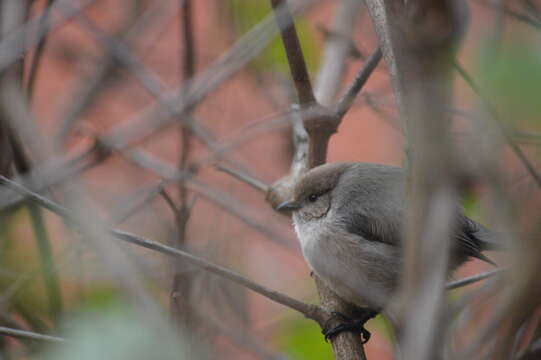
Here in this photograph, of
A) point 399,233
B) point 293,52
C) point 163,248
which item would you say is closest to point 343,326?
point 399,233

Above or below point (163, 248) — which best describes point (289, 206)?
above

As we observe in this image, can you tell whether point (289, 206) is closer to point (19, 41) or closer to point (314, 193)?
point (314, 193)

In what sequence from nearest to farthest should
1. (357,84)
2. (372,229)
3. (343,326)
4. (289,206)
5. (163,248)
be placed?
(163,248) → (343,326) → (357,84) → (372,229) → (289,206)

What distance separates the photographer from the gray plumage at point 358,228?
2.74m

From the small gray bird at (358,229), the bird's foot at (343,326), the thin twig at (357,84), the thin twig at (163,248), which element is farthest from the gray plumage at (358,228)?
the thin twig at (163,248)

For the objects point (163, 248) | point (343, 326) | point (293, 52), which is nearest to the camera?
point (163, 248)

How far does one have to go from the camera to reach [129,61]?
12.3 ft

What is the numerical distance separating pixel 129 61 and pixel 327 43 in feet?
3.63

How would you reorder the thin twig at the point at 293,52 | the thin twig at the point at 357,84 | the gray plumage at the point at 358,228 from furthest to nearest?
the gray plumage at the point at 358,228
the thin twig at the point at 357,84
the thin twig at the point at 293,52

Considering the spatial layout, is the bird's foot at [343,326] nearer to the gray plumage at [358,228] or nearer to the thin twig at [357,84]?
the gray plumage at [358,228]

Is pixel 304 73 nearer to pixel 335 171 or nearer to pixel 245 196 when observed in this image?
pixel 335 171

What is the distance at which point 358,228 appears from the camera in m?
2.87

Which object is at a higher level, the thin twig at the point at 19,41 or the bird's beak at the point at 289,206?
the thin twig at the point at 19,41

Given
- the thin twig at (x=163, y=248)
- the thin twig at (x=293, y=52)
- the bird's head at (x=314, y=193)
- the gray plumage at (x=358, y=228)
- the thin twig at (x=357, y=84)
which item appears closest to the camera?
the thin twig at (x=163, y=248)
